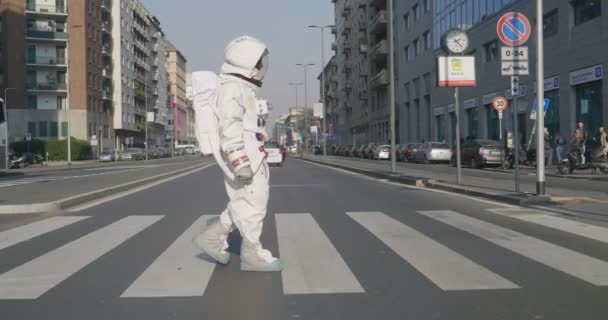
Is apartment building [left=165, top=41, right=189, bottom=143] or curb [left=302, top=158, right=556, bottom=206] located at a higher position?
apartment building [left=165, top=41, right=189, bottom=143]

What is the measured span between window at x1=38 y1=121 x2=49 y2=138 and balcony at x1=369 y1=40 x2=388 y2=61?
3672cm

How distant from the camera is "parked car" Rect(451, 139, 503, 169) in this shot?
85.5 ft

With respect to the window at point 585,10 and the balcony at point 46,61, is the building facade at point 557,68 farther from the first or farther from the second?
the balcony at point 46,61

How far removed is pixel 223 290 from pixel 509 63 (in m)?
8.88

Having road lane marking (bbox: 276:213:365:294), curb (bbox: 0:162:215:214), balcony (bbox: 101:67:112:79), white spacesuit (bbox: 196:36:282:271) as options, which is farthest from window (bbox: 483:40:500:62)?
balcony (bbox: 101:67:112:79)

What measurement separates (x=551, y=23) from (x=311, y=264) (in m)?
28.2

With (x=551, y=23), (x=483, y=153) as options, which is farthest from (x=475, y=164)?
(x=551, y=23)

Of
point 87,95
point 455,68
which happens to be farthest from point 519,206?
point 87,95

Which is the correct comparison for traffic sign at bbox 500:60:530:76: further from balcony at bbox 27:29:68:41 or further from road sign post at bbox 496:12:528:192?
balcony at bbox 27:29:68:41

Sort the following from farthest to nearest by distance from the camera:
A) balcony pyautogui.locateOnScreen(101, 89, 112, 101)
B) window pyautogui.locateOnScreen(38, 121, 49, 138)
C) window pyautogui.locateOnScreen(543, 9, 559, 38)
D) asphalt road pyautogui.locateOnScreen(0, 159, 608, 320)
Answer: balcony pyautogui.locateOnScreen(101, 89, 112, 101), window pyautogui.locateOnScreen(38, 121, 49, 138), window pyautogui.locateOnScreen(543, 9, 559, 38), asphalt road pyautogui.locateOnScreen(0, 159, 608, 320)

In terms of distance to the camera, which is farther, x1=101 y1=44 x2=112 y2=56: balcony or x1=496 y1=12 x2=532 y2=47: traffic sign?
x1=101 y1=44 x2=112 y2=56: balcony

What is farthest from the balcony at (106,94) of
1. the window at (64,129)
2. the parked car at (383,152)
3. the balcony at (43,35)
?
the parked car at (383,152)

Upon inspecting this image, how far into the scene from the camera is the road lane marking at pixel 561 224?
6.94m

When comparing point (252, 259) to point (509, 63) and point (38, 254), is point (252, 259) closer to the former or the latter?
point (38, 254)
